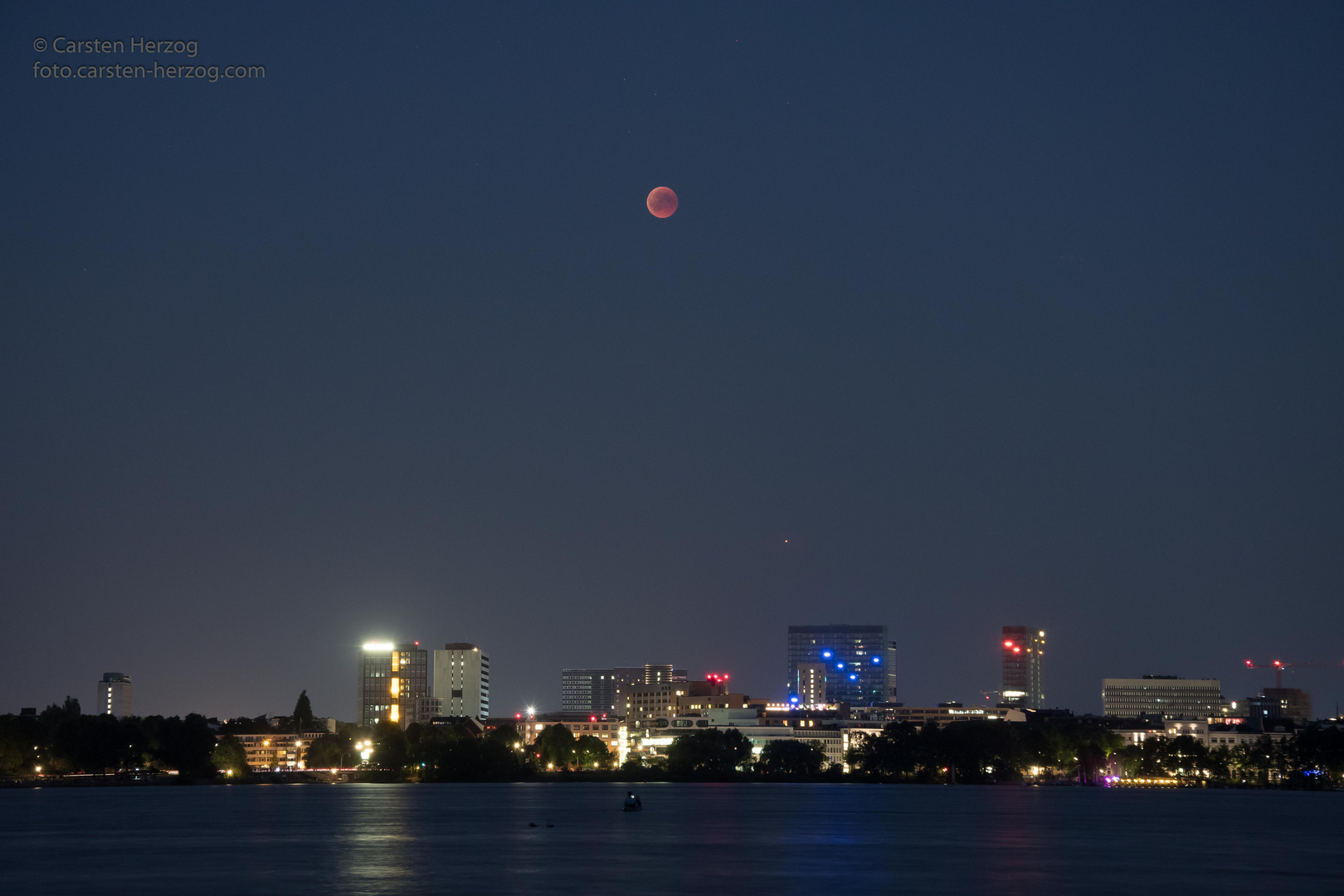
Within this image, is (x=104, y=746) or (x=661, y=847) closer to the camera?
(x=661, y=847)

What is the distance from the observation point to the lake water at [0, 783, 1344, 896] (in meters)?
65.5

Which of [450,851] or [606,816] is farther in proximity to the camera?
[606,816]

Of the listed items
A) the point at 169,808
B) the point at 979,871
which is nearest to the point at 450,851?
the point at 979,871

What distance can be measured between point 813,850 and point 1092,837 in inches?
861

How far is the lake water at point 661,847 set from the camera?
6550cm

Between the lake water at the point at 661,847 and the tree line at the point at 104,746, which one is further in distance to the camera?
the tree line at the point at 104,746

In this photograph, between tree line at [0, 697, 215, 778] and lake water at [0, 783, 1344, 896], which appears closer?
lake water at [0, 783, 1344, 896]

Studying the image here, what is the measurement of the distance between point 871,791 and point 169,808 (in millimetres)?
90246

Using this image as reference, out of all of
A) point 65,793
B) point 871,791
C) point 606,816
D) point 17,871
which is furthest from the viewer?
point 871,791

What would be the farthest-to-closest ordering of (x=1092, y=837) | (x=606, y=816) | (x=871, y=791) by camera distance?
1. (x=871, y=791)
2. (x=606, y=816)
3. (x=1092, y=837)

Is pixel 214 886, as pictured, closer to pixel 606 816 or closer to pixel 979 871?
pixel 979 871

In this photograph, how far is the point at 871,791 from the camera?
187125 millimetres

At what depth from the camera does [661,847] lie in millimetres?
85375

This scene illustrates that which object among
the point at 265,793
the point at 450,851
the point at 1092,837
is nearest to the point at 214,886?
the point at 450,851
